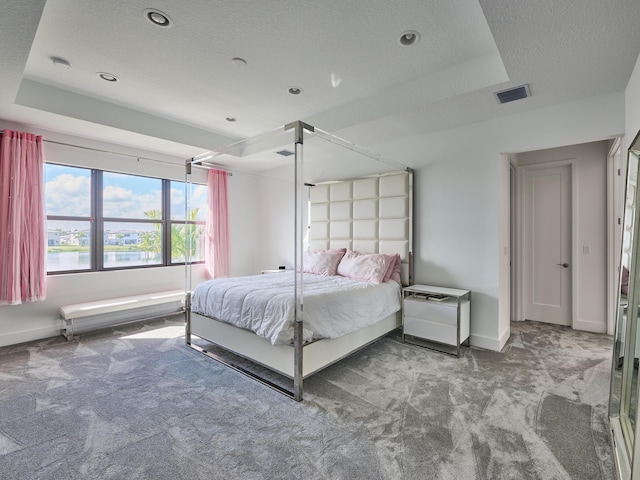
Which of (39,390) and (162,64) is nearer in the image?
(39,390)

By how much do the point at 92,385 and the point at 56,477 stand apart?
111cm

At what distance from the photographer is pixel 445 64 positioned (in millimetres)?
2646

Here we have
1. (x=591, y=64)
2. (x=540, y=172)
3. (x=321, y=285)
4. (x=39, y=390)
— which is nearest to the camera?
(x=591, y=64)

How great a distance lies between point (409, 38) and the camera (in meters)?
2.29

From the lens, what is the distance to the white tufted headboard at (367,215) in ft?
12.8

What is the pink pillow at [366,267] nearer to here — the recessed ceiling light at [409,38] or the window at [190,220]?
the recessed ceiling light at [409,38]

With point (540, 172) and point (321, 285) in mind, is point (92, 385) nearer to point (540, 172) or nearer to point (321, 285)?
point (321, 285)

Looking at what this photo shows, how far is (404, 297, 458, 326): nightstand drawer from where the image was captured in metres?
3.21

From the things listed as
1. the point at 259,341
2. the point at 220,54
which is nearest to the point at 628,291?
the point at 259,341

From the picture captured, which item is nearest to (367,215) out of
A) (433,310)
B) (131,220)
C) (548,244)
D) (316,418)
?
(433,310)

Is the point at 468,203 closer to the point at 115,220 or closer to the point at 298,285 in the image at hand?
the point at 298,285

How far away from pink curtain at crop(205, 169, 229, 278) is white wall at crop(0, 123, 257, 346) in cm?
22

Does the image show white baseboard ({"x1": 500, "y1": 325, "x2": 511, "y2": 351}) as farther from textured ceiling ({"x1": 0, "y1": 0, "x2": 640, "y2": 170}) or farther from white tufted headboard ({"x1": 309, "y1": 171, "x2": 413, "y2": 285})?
textured ceiling ({"x1": 0, "y1": 0, "x2": 640, "y2": 170})

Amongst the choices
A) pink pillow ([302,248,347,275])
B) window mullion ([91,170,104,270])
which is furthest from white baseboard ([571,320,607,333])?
window mullion ([91,170,104,270])
